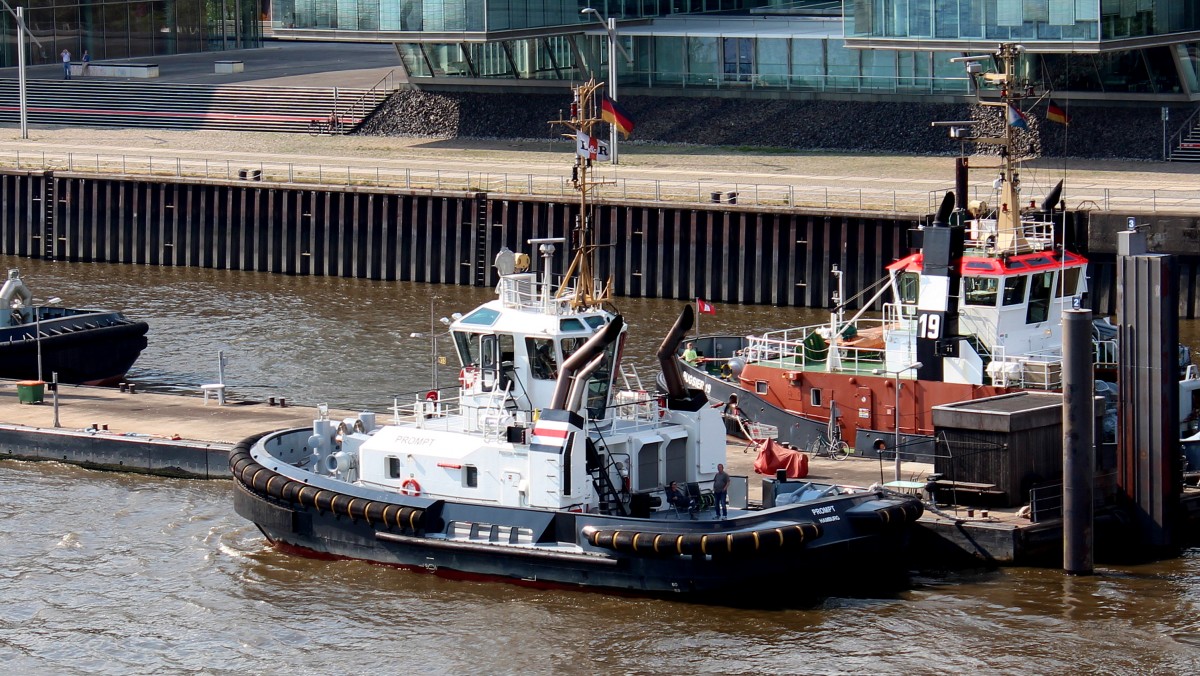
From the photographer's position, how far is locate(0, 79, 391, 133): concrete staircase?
68750mm

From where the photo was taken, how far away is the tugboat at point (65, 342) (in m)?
A: 38.8

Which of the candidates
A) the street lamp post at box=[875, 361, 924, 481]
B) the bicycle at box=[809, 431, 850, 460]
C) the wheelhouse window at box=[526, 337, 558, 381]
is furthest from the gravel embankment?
the wheelhouse window at box=[526, 337, 558, 381]

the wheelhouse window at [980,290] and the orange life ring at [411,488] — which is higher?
the wheelhouse window at [980,290]

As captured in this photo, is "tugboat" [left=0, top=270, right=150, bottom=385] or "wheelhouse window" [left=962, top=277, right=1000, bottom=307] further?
"tugboat" [left=0, top=270, right=150, bottom=385]

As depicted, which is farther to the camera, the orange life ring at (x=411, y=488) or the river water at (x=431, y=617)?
the orange life ring at (x=411, y=488)

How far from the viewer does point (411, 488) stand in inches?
1059

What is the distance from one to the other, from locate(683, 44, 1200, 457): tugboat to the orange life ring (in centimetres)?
719

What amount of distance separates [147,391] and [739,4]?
146ft

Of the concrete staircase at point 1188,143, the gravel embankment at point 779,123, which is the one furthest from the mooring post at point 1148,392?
the concrete staircase at point 1188,143

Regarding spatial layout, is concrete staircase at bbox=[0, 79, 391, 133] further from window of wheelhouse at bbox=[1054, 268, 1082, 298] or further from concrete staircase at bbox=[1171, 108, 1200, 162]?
window of wheelhouse at bbox=[1054, 268, 1082, 298]

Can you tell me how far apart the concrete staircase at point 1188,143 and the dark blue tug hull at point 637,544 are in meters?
33.2

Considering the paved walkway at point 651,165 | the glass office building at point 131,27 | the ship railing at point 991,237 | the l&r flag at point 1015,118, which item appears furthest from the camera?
the glass office building at point 131,27

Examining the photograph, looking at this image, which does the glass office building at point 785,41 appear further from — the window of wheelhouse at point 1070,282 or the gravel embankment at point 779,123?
the window of wheelhouse at point 1070,282

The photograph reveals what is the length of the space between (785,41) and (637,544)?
41124 millimetres
